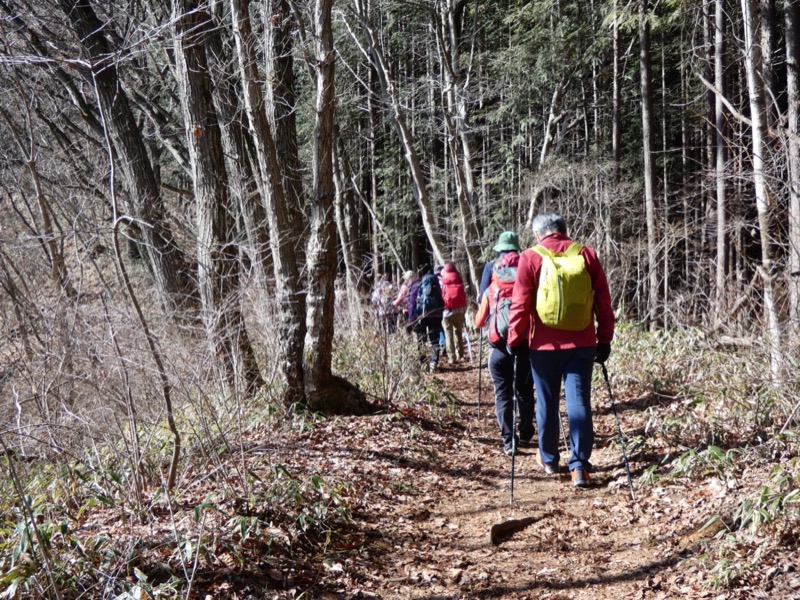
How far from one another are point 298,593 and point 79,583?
44.5 inches

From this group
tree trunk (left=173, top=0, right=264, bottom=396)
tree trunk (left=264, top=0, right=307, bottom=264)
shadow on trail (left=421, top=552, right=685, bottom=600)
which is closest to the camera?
shadow on trail (left=421, top=552, right=685, bottom=600)

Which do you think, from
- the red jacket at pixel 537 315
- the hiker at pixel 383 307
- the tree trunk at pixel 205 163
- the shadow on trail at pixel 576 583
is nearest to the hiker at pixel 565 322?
the red jacket at pixel 537 315

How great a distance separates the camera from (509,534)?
15.1 feet

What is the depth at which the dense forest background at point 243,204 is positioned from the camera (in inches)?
191

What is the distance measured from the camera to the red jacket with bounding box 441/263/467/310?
42.2 ft

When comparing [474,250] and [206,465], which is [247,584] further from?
[474,250]

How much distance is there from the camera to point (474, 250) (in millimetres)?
15391

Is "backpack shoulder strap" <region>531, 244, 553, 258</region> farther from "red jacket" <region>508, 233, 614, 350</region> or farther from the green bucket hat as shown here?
the green bucket hat

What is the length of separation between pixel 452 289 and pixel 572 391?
7746 mm

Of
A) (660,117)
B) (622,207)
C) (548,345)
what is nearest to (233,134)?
(548,345)

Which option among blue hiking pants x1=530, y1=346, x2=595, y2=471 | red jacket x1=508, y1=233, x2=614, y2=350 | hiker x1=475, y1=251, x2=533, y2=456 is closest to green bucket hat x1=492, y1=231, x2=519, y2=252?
hiker x1=475, y1=251, x2=533, y2=456

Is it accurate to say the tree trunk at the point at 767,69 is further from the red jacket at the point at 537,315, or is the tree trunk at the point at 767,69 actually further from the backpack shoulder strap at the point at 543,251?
the backpack shoulder strap at the point at 543,251

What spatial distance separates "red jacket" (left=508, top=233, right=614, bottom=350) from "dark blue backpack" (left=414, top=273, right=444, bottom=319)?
7.15 meters

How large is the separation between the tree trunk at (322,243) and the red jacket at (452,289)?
6075 mm
